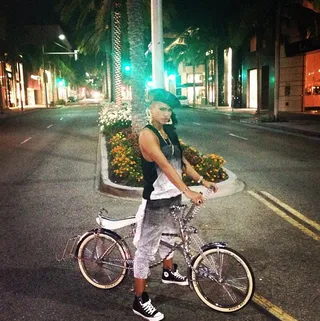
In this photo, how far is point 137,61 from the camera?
12961 millimetres

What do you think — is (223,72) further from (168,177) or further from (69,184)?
(168,177)

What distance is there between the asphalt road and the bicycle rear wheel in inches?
4.6

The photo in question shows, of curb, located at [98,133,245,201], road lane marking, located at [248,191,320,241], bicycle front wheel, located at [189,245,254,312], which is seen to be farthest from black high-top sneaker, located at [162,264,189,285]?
curb, located at [98,133,245,201]

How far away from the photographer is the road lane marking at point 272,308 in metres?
3.86

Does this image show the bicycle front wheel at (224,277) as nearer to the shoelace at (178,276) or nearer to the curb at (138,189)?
the shoelace at (178,276)

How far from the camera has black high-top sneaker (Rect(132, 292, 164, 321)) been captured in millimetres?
3869

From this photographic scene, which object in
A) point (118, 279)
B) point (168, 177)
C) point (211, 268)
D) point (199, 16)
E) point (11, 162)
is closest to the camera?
point (168, 177)

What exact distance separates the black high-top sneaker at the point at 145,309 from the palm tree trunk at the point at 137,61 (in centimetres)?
862

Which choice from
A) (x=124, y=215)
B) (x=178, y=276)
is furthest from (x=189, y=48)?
(x=178, y=276)

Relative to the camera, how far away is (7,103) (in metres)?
52.8

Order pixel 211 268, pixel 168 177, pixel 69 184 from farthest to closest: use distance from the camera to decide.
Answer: pixel 69 184
pixel 211 268
pixel 168 177

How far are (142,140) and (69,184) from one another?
634 cm

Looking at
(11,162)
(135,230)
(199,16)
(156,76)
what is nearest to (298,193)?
(156,76)

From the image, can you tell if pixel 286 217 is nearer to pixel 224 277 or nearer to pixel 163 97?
pixel 224 277
